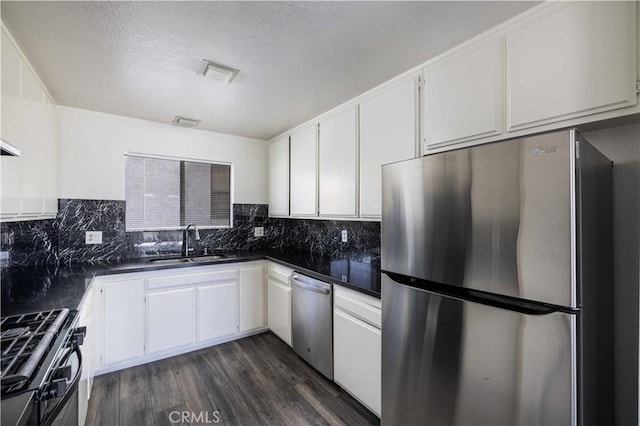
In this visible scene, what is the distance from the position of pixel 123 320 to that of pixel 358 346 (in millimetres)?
1991

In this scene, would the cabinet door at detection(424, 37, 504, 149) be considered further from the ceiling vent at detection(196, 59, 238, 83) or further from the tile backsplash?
the ceiling vent at detection(196, 59, 238, 83)

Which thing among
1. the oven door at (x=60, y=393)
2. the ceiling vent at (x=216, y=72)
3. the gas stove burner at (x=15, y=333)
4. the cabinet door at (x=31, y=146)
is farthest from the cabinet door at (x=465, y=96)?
the cabinet door at (x=31, y=146)

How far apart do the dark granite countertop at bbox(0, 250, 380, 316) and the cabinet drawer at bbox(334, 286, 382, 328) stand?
0.06 m

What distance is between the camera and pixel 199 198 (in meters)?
3.36

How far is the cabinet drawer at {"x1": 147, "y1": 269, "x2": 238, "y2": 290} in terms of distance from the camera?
259 cm

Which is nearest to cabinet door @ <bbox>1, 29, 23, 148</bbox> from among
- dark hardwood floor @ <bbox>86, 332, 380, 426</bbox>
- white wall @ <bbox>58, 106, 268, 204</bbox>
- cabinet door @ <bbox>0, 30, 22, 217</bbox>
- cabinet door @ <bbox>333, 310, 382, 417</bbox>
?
cabinet door @ <bbox>0, 30, 22, 217</bbox>

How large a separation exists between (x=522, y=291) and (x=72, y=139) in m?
3.50

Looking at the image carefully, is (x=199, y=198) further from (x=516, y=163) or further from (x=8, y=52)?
(x=516, y=163)

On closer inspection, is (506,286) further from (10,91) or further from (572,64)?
(10,91)

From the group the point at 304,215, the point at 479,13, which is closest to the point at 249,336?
the point at 304,215

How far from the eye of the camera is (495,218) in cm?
108

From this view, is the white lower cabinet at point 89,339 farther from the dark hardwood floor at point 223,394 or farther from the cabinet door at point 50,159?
the cabinet door at point 50,159

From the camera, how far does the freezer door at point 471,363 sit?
0.95 m

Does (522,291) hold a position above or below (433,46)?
below
